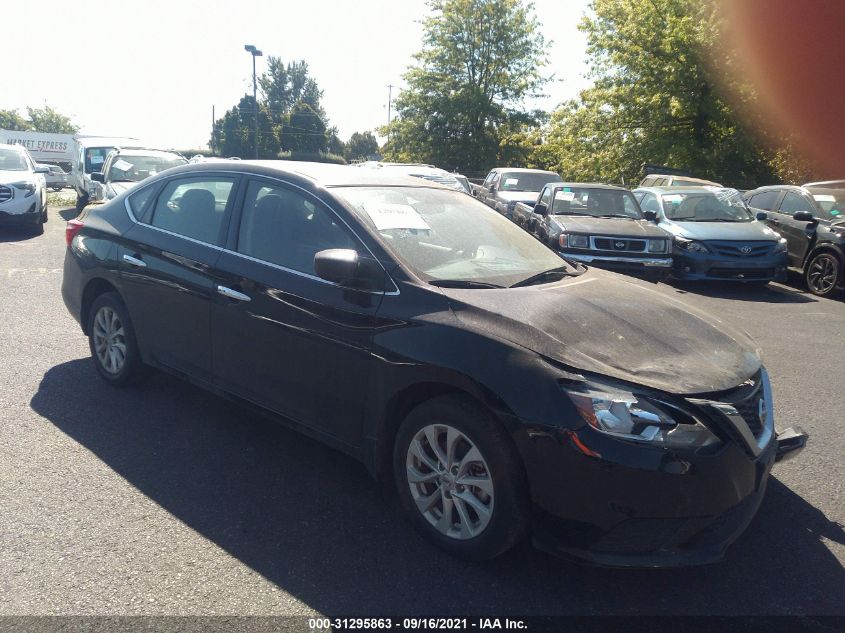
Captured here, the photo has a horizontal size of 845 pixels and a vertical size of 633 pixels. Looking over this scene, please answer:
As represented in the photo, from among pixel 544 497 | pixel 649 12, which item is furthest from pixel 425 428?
pixel 649 12

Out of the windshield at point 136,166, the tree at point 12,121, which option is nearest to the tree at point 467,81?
the windshield at point 136,166

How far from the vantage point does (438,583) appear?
3029 millimetres

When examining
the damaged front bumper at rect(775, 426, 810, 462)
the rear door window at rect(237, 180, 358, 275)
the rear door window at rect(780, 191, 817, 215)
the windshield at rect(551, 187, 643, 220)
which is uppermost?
the rear door window at rect(237, 180, 358, 275)

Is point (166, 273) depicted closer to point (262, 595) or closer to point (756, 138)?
point (262, 595)

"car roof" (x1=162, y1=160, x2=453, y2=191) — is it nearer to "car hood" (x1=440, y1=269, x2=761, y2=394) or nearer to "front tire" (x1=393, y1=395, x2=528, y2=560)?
"car hood" (x1=440, y1=269, x2=761, y2=394)

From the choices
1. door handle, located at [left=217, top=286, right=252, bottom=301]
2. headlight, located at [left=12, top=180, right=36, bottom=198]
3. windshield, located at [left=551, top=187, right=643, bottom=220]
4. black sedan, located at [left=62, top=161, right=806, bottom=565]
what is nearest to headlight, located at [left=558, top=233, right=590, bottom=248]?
windshield, located at [left=551, top=187, right=643, bottom=220]

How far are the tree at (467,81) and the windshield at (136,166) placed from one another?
31566 mm

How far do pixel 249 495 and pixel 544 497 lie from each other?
1.61m

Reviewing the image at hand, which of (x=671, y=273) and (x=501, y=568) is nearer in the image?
(x=501, y=568)

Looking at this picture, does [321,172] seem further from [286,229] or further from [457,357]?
[457,357]

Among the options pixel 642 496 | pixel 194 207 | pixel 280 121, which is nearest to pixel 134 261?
pixel 194 207

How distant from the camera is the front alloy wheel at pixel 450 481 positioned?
311 cm

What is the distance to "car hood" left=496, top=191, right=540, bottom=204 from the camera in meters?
17.5

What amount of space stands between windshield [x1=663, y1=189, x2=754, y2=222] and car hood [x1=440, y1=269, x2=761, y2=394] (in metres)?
9.60
